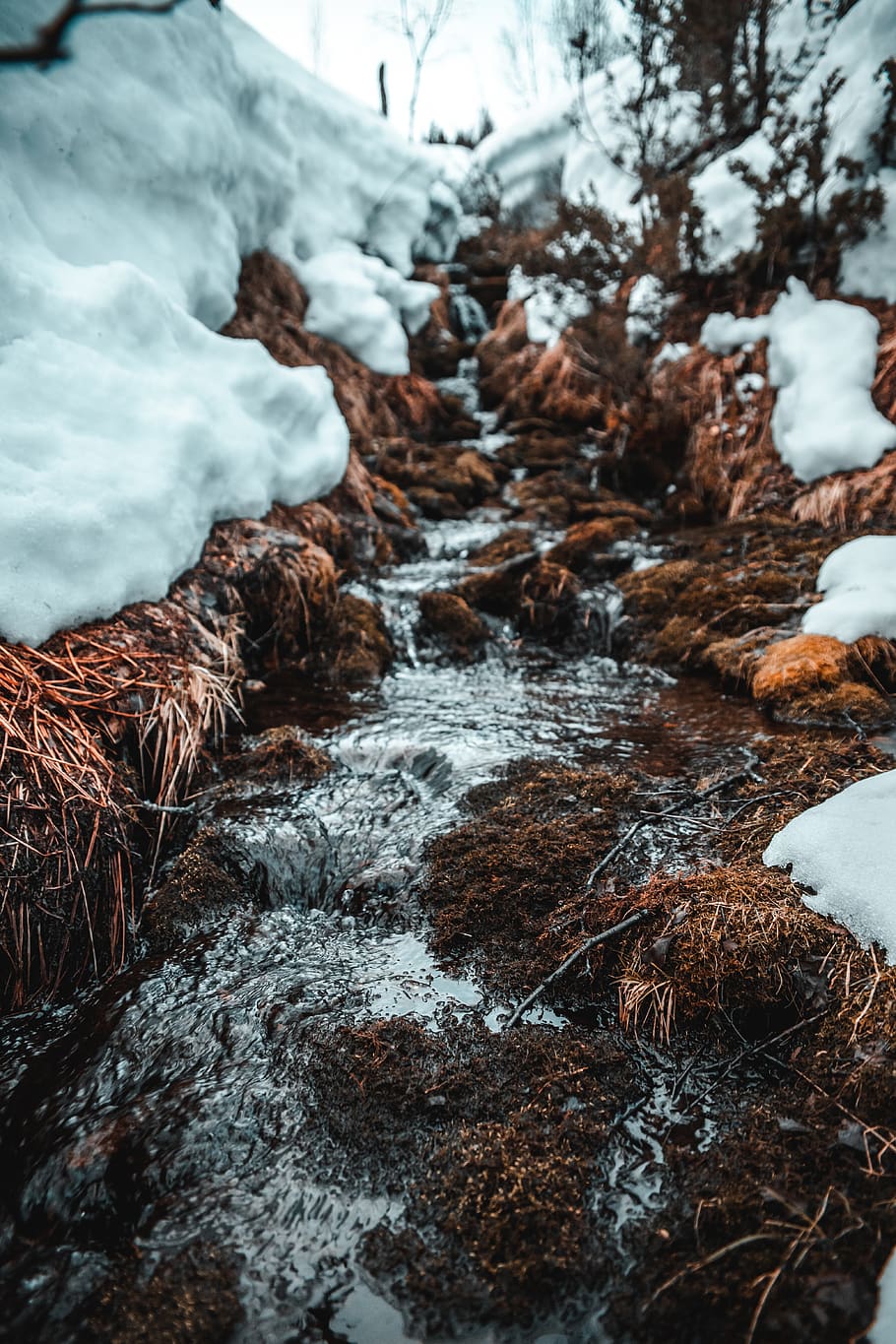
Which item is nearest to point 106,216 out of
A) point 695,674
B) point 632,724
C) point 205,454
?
point 205,454

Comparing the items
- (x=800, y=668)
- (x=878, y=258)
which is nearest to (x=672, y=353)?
(x=878, y=258)

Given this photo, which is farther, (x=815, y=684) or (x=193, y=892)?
(x=815, y=684)

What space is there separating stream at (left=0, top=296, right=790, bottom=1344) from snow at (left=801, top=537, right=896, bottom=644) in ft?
3.60

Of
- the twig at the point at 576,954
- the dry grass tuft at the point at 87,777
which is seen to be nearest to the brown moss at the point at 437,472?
→ the dry grass tuft at the point at 87,777

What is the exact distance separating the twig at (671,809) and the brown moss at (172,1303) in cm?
135

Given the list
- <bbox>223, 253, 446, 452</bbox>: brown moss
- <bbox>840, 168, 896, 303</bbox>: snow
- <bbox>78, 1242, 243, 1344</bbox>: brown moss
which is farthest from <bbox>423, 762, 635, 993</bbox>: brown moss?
<bbox>840, 168, 896, 303</bbox>: snow

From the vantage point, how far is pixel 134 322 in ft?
12.9

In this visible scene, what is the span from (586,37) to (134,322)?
20.0 m

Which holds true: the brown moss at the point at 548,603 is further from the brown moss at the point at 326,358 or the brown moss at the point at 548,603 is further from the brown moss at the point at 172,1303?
the brown moss at the point at 172,1303

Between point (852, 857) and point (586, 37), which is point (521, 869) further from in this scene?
point (586, 37)

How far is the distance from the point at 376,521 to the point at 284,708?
340cm

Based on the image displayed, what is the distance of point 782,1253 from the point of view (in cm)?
110

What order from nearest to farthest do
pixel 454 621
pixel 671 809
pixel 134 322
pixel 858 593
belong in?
pixel 671 809, pixel 134 322, pixel 858 593, pixel 454 621

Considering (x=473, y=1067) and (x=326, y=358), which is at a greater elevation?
(x=326, y=358)
